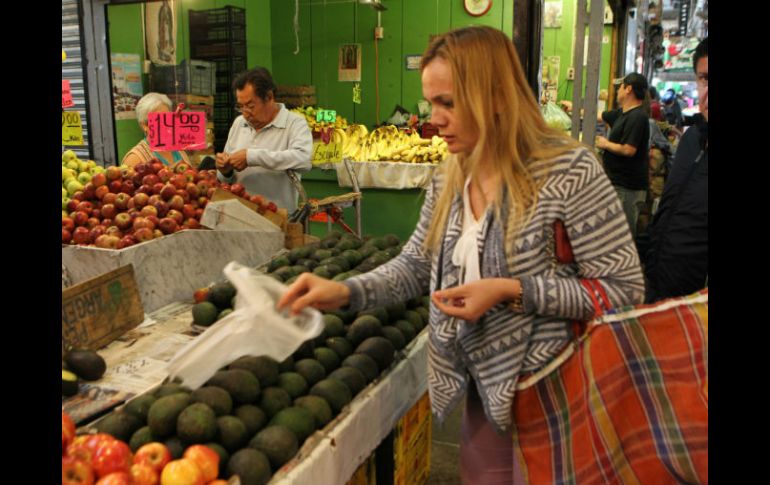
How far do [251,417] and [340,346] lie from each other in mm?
532

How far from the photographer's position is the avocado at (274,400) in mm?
1792

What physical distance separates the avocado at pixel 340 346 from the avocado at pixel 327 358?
36 mm

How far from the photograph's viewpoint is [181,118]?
3.79 meters

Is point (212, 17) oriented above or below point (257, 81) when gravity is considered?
above

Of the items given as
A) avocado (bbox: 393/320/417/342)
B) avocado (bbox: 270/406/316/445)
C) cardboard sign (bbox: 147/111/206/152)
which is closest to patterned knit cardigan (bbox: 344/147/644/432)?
avocado (bbox: 270/406/316/445)

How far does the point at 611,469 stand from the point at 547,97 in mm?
7735

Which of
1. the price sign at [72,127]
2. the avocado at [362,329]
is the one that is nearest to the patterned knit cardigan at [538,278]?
the avocado at [362,329]

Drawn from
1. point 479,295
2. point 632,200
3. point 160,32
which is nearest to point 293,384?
point 479,295

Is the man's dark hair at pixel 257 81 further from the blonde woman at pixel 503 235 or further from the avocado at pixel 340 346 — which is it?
the blonde woman at pixel 503 235

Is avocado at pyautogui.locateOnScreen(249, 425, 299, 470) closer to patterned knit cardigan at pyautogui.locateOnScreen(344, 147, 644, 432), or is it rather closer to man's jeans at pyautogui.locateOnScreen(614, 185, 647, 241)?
patterned knit cardigan at pyautogui.locateOnScreen(344, 147, 644, 432)

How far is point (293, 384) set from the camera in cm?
190

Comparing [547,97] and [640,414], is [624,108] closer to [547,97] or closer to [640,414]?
[547,97]

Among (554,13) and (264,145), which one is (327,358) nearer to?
(264,145)

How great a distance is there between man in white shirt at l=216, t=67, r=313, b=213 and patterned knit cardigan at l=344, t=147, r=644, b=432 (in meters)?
2.66
